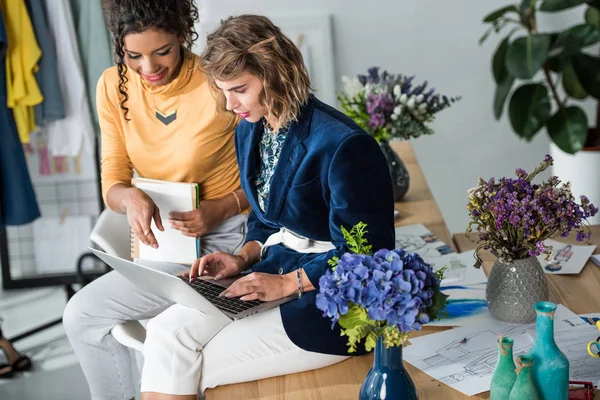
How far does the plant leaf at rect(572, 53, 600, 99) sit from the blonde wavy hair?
0.72 metres

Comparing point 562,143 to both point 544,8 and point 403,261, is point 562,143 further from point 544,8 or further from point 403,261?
point 403,261

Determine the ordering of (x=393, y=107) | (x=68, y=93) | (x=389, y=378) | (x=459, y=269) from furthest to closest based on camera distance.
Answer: (x=68, y=93) → (x=393, y=107) → (x=459, y=269) → (x=389, y=378)

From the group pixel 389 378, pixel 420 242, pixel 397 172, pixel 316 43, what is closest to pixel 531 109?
pixel 389 378

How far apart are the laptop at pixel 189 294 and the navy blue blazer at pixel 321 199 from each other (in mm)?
80

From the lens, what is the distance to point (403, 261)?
1.33 m

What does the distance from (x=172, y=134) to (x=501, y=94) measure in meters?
1.21

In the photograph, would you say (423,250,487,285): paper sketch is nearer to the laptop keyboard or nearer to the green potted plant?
the laptop keyboard

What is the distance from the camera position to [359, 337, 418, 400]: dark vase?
4.53ft

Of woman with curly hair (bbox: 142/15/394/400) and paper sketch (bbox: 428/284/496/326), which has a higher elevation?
woman with curly hair (bbox: 142/15/394/400)

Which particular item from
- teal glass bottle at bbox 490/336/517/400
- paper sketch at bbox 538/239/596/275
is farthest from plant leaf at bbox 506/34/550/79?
paper sketch at bbox 538/239/596/275

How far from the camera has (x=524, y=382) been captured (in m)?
1.34

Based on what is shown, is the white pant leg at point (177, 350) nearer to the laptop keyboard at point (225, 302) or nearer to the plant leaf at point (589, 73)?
the laptop keyboard at point (225, 302)

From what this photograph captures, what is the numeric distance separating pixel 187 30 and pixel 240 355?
38.3 inches

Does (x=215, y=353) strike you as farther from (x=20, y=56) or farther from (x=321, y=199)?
(x=20, y=56)
